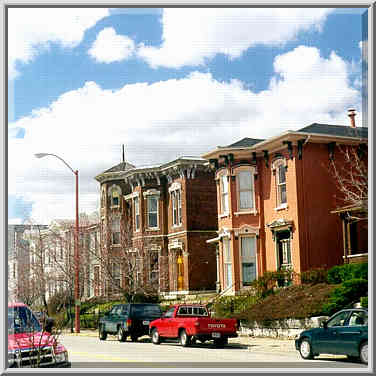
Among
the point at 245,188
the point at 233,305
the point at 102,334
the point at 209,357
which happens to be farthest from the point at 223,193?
the point at 209,357

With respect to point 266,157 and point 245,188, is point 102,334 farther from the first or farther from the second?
point 266,157

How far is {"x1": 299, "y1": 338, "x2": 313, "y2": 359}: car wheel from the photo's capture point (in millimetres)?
18266

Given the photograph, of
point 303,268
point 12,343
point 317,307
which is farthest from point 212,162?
point 12,343

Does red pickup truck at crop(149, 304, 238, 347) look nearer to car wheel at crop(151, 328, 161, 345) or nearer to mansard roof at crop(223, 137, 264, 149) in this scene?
car wheel at crop(151, 328, 161, 345)

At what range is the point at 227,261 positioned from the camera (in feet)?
117

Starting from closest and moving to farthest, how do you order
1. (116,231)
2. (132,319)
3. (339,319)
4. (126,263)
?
(339,319) < (132,319) < (126,263) < (116,231)

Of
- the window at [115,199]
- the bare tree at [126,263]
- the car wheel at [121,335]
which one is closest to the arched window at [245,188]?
the bare tree at [126,263]

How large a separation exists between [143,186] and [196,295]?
885 cm

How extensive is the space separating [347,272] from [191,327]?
26.2ft

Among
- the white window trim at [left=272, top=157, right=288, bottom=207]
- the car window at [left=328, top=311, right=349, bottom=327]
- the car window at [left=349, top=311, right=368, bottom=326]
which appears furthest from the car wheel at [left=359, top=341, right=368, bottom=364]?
the white window trim at [left=272, top=157, right=288, bottom=207]

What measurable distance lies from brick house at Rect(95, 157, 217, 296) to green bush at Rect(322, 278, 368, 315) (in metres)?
15.8

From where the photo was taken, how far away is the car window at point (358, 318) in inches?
657

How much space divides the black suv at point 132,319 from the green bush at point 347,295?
6832 millimetres

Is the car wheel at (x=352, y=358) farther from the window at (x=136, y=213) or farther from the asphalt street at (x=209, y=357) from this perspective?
the window at (x=136, y=213)
